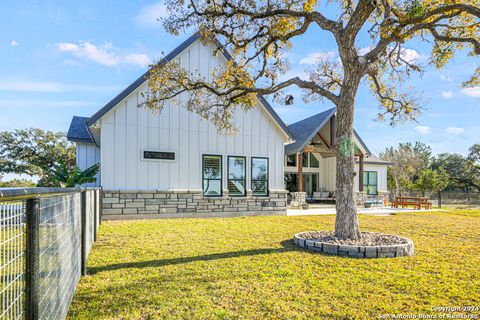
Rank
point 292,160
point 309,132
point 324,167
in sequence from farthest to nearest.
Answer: point 324,167
point 292,160
point 309,132

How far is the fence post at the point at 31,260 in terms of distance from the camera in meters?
1.86

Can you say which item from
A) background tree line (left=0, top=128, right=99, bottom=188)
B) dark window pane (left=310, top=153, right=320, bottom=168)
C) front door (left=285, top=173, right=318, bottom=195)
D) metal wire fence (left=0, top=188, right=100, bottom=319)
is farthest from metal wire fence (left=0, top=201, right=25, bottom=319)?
background tree line (left=0, top=128, right=99, bottom=188)

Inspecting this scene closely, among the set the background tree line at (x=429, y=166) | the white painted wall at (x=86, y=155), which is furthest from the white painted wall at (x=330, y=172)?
the white painted wall at (x=86, y=155)

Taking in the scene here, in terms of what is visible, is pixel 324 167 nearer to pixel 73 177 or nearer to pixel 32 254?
pixel 73 177

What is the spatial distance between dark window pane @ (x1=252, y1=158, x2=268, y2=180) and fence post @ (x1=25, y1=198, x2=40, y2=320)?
11.9 m

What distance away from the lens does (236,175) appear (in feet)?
43.6

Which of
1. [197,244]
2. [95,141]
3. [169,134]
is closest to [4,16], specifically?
[95,141]

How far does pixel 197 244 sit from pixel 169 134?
6233 mm

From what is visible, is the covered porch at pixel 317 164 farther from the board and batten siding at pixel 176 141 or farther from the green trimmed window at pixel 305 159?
the board and batten siding at pixel 176 141

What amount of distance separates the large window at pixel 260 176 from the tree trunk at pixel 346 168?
6588 millimetres

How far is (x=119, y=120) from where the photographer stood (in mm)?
11477

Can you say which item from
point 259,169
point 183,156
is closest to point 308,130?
point 259,169

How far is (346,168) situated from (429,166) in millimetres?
42504

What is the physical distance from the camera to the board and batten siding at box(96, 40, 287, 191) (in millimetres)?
11375
